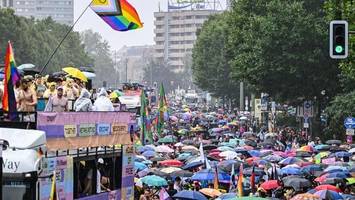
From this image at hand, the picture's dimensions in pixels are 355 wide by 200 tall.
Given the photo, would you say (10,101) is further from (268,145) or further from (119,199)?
(268,145)

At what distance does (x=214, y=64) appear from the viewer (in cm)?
10881

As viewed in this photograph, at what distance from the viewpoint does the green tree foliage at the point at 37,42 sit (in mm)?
98062

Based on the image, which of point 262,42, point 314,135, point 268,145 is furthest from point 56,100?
point 314,135

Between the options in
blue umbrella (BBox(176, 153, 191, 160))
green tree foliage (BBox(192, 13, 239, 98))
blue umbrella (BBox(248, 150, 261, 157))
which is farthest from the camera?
green tree foliage (BBox(192, 13, 239, 98))

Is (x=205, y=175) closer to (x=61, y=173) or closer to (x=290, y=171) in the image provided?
(x=290, y=171)

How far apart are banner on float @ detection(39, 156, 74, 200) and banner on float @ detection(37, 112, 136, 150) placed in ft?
0.73

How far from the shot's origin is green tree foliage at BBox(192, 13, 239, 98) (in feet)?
345

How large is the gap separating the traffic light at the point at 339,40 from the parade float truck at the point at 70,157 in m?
4.32

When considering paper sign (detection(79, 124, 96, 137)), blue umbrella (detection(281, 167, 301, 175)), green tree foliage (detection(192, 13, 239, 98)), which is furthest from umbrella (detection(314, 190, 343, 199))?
green tree foliage (detection(192, 13, 239, 98))

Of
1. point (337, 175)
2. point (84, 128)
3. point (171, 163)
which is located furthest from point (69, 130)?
point (171, 163)

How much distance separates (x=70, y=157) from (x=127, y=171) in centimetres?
324

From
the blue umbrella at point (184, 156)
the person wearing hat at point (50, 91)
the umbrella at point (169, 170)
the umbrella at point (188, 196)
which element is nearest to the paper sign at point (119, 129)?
the person wearing hat at point (50, 91)

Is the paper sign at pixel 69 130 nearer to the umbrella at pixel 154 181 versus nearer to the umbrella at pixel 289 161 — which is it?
the umbrella at pixel 154 181

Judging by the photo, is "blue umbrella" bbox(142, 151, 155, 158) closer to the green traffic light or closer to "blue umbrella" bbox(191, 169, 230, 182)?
"blue umbrella" bbox(191, 169, 230, 182)
